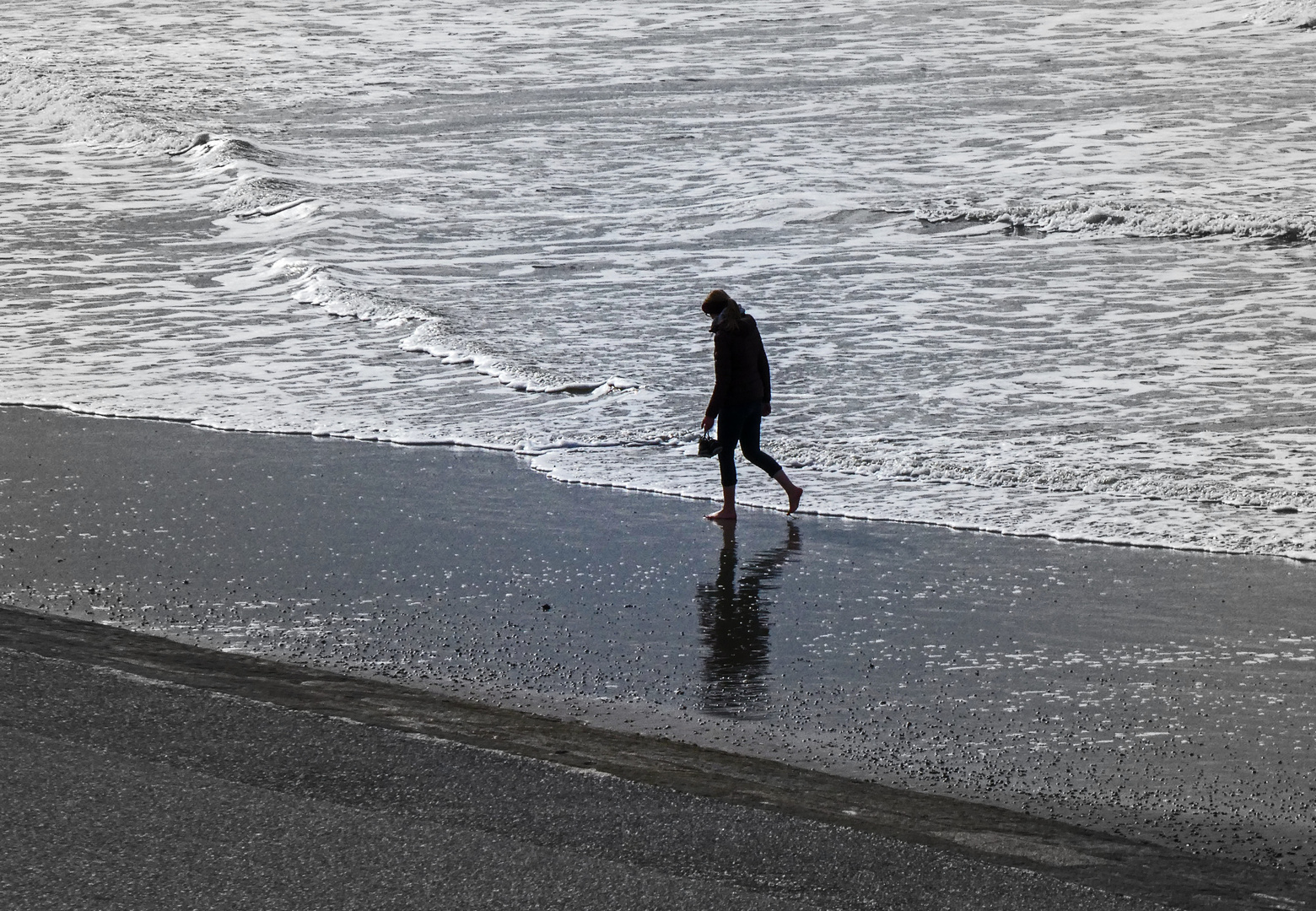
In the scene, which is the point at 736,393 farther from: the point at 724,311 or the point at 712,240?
the point at 712,240

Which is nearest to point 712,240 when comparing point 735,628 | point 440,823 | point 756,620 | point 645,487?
point 645,487

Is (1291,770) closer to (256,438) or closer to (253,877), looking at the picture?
(253,877)

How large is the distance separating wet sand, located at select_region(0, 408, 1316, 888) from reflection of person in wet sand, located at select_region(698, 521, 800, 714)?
0.07ft

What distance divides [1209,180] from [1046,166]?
288cm

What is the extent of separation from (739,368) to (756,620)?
9.01ft

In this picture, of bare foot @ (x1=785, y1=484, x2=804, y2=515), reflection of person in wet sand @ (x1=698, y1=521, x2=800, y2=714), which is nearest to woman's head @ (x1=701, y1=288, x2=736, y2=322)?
bare foot @ (x1=785, y1=484, x2=804, y2=515)

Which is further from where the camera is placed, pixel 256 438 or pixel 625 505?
pixel 256 438

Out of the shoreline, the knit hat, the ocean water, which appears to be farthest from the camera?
the ocean water

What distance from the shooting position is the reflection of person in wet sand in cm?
672

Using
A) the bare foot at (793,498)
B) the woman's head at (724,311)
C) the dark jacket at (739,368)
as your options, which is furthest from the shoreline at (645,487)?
the woman's head at (724,311)

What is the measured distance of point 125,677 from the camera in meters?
6.34

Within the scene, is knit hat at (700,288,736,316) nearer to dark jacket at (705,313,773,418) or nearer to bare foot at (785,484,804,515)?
dark jacket at (705,313,773,418)

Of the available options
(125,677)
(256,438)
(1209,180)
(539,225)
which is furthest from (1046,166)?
(125,677)

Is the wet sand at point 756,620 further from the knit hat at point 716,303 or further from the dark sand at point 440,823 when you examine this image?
the knit hat at point 716,303
